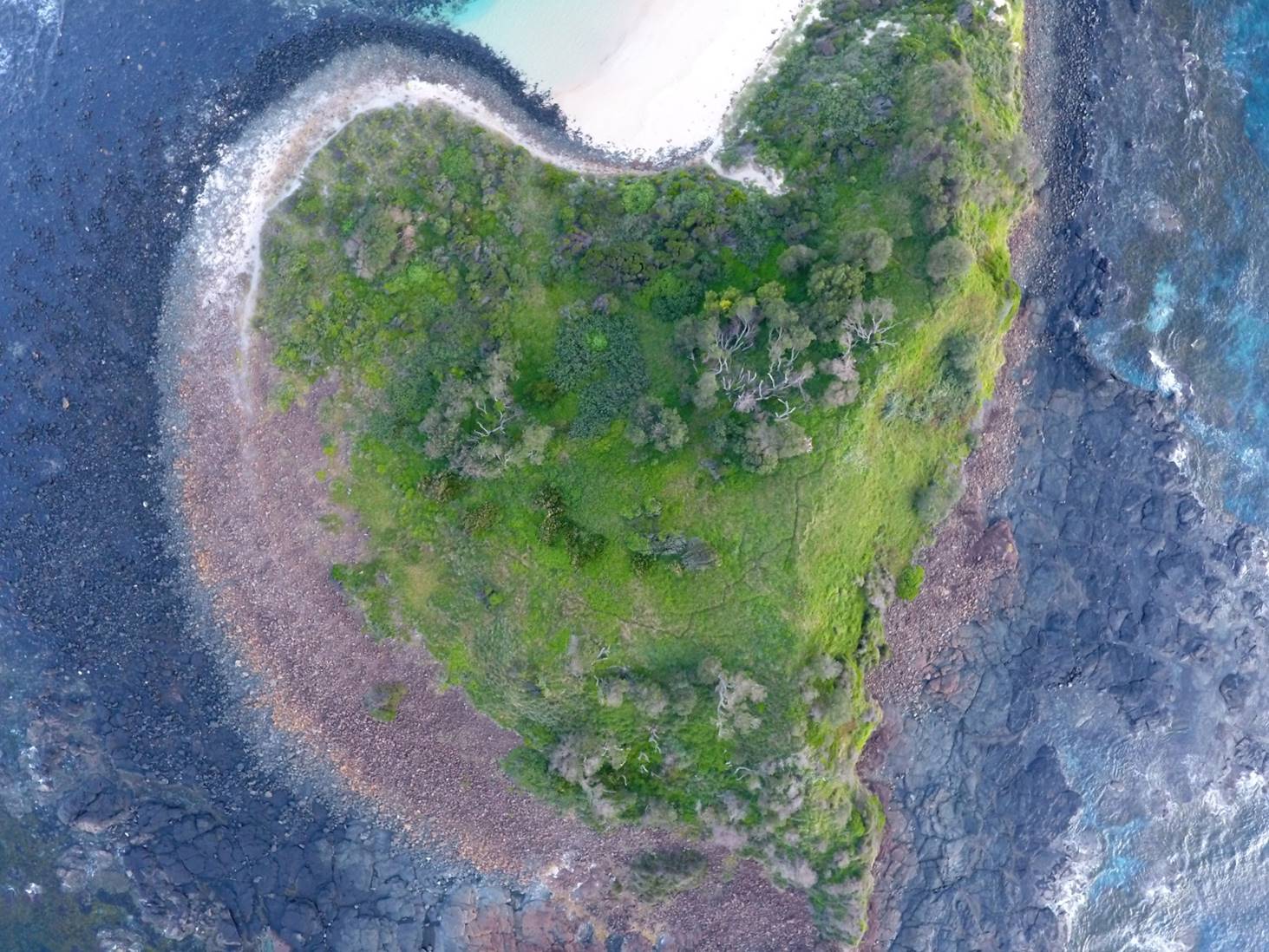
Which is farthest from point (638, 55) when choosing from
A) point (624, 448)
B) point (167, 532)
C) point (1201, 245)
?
point (167, 532)

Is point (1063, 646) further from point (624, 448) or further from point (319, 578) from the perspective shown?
point (319, 578)

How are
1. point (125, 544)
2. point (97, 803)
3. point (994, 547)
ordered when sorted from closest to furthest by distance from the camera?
point (125, 544) < point (97, 803) < point (994, 547)

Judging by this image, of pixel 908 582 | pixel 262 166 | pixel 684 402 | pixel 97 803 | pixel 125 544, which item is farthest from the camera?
pixel 97 803

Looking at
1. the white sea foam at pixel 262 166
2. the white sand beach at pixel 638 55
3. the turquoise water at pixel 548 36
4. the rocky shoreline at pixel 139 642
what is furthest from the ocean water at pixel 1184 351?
the white sea foam at pixel 262 166

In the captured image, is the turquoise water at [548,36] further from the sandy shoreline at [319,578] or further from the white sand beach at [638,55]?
the sandy shoreline at [319,578]

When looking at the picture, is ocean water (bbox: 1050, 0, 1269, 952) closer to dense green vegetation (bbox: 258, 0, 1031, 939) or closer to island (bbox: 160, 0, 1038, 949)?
island (bbox: 160, 0, 1038, 949)

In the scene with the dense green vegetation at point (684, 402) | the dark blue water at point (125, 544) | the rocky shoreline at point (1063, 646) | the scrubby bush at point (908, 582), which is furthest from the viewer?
the rocky shoreline at point (1063, 646)

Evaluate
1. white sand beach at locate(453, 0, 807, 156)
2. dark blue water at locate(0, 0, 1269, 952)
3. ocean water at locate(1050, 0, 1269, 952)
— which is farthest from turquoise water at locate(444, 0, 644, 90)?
ocean water at locate(1050, 0, 1269, 952)
